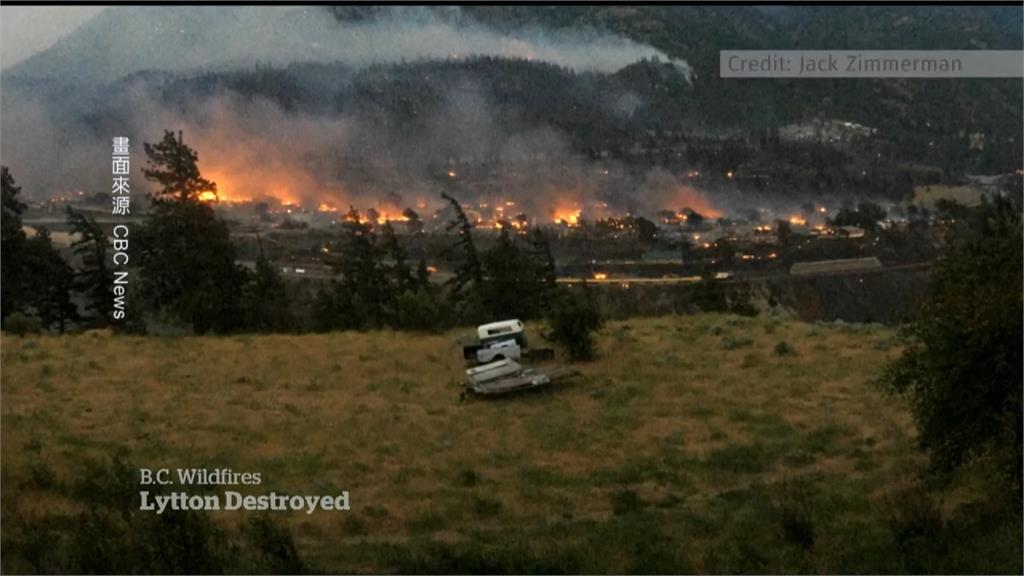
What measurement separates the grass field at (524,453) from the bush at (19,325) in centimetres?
5

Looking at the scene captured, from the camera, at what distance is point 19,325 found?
14.3 ft

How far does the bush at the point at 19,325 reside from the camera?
4.34 metres

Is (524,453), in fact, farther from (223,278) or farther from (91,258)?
(91,258)

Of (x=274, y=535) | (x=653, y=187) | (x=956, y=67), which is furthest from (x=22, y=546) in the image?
(x=956, y=67)

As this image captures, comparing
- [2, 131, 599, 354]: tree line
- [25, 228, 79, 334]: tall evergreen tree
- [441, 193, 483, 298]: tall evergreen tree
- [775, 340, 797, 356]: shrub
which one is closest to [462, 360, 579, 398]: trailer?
[2, 131, 599, 354]: tree line

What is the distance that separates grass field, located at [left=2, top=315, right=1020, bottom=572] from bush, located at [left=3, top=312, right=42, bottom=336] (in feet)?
0.17

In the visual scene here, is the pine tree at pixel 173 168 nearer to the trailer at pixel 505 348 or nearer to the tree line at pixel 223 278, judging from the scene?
the tree line at pixel 223 278

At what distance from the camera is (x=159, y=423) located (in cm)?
414

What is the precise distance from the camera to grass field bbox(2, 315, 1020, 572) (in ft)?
12.8

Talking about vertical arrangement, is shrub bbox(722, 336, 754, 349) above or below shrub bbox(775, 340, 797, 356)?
above

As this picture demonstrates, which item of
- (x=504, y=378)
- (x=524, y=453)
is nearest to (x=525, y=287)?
(x=504, y=378)

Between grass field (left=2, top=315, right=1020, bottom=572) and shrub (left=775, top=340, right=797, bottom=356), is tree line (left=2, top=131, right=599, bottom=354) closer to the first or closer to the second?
grass field (left=2, top=315, right=1020, bottom=572)

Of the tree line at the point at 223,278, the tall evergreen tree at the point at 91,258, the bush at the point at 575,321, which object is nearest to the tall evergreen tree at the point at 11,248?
the tree line at the point at 223,278

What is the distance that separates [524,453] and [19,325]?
2984 mm
